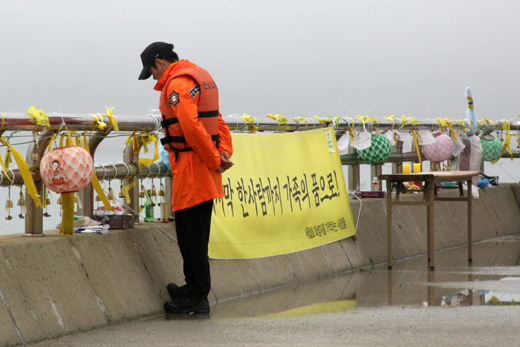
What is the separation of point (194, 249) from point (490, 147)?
7601 millimetres

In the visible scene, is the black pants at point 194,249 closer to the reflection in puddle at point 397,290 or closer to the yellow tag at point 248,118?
the reflection in puddle at point 397,290

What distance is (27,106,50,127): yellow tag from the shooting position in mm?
4906

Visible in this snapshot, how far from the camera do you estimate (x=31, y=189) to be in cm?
495

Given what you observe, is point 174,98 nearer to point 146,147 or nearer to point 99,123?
point 99,123

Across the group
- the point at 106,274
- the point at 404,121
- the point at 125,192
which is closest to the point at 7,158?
the point at 106,274

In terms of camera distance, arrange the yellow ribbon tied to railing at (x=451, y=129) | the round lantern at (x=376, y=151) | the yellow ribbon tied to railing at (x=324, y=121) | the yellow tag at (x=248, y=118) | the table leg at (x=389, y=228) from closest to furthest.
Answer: the yellow tag at (x=248, y=118) < the table leg at (x=389, y=228) < the yellow ribbon tied to railing at (x=324, y=121) < the round lantern at (x=376, y=151) < the yellow ribbon tied to railing at (x=451, y=129)

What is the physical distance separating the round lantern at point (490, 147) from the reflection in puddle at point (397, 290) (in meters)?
3.60

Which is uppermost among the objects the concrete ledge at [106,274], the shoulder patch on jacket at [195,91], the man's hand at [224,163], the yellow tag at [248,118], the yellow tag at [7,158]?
the shoulder patch on jacket at [195,91]

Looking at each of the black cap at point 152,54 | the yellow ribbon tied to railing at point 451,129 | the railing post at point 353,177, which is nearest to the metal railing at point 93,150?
the black cap at point 152,54

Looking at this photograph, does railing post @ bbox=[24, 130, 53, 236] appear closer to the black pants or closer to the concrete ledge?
the concrete ledge

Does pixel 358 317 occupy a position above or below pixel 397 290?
above

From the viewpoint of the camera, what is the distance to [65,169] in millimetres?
4898

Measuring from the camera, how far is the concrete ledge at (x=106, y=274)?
4.44 metres

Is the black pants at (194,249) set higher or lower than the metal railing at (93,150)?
lower
